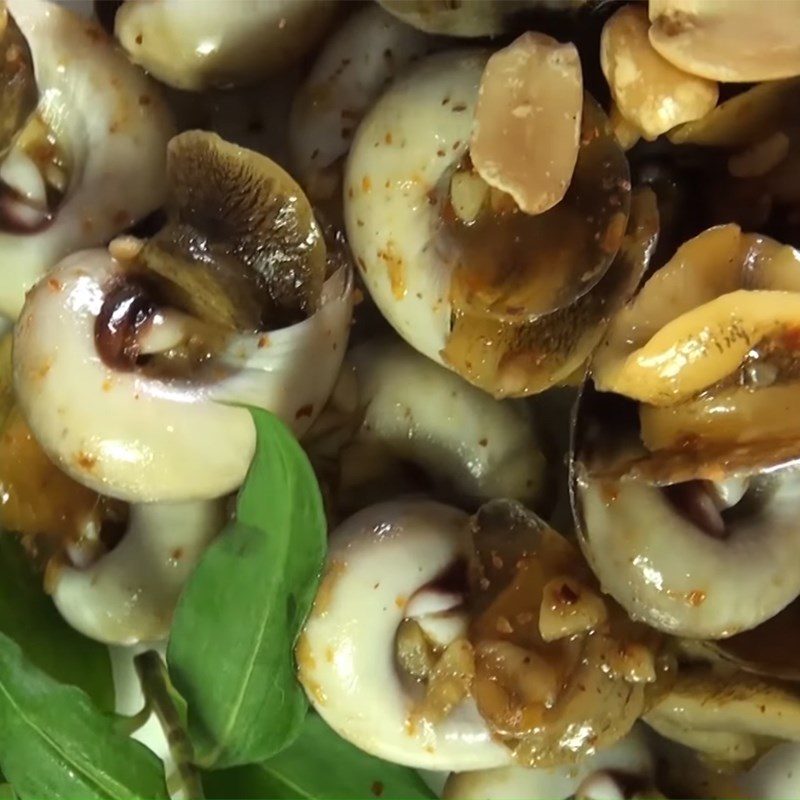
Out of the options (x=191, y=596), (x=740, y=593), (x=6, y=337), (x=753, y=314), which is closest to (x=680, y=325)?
(x=753, y=314)

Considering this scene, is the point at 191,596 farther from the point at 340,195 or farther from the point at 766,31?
the point at 766,31

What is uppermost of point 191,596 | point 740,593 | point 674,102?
point 674,102

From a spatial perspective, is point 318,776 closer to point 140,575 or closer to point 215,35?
point 140,575

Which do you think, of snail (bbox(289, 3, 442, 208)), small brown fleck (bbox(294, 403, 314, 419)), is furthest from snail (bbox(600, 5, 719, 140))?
small brown fleck (bbox(294, 403, 314, 419))

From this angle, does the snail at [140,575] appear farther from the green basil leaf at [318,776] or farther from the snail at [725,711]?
the snail at [725,711]

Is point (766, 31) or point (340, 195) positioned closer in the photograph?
point (766, 31)

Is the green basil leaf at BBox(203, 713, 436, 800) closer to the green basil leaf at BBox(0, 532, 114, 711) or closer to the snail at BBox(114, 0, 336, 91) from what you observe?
the green basil leaf at BBox(0, 532, 114, 711)
